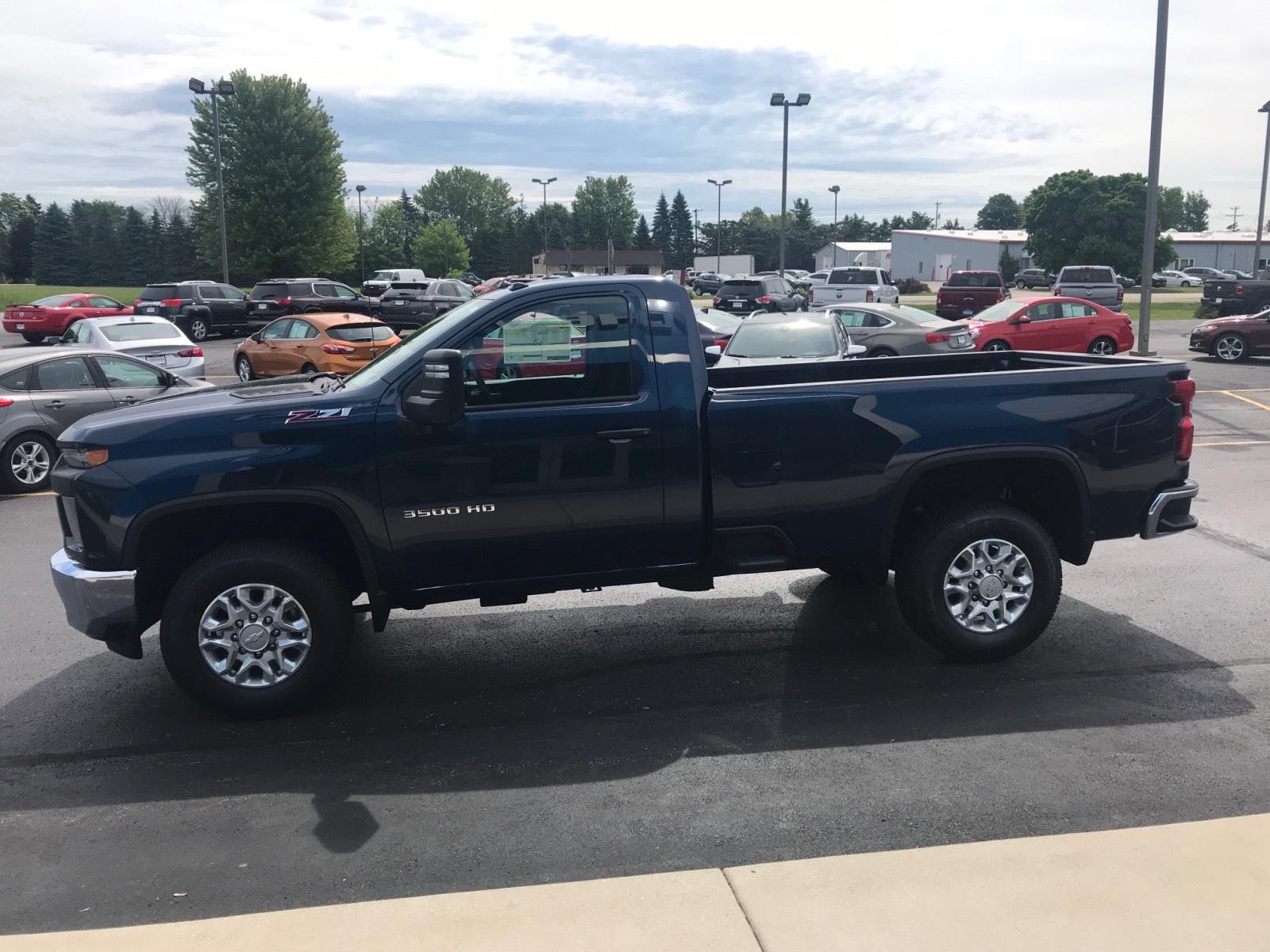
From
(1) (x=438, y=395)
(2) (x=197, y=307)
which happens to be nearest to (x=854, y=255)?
(2) (x=197, y=307)

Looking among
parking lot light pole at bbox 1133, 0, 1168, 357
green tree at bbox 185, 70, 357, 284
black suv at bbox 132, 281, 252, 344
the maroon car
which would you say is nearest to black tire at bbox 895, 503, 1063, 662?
parking lot light pole at bbox 1133, 0, 1168, 357

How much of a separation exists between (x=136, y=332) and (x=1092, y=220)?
2544 inches

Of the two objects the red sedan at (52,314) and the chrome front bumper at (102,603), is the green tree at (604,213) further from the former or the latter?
the chrome front bumper at (102,603)

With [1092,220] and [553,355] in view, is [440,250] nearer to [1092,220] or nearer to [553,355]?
[1092,220]

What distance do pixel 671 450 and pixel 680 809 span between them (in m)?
1.76

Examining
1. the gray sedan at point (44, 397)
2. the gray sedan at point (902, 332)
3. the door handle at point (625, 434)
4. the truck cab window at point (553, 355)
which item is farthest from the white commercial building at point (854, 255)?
the door handle at point (625, 434)

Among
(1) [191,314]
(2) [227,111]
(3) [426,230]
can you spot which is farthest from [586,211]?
(1) [191,314]

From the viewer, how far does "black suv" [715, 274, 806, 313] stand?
3500 centimetres

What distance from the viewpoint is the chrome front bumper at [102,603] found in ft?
16.5

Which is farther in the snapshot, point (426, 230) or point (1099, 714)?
point (426, 230)

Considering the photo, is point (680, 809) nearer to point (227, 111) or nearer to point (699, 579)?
point (699, 579)

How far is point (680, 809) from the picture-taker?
14.0 feet

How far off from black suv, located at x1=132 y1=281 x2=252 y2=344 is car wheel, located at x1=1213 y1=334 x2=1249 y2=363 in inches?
1080

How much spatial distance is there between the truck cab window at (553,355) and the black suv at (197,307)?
30.7 meters
